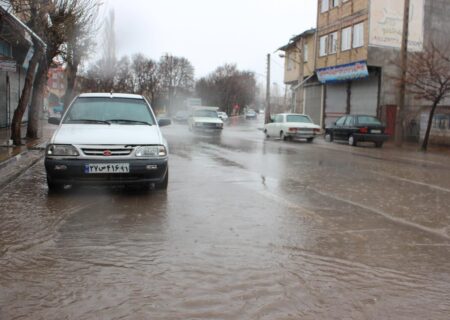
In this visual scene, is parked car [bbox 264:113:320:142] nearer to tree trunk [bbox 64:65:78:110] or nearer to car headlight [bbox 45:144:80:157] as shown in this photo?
tree trunk [bbox 64:65:78:110]

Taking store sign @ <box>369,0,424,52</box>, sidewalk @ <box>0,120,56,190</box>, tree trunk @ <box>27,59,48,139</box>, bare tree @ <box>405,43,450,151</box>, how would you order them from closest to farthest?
sidewalk @ <box>0,120,56,190</box> < tree trunk @ <box>27,59,48,139</box> < bare tree @ <box>405,43,450,151</box> < store sign @ <box>369,0,424,52</box>

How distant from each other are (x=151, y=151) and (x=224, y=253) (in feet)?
9.74

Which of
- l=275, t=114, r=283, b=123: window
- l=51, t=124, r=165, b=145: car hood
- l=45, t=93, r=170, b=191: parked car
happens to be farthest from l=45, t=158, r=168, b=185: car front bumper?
l=275, t=114, r=283, b=123: window

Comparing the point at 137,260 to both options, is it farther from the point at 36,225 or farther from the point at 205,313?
the point at 36,225

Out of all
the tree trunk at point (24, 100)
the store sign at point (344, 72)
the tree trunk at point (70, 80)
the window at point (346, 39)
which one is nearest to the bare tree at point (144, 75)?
the store sign at point (344, 72)

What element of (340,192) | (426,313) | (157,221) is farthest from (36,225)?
(340,192)

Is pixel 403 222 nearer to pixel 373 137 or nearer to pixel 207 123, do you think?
pixel 373 137

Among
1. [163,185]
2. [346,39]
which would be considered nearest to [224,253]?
[163,185]

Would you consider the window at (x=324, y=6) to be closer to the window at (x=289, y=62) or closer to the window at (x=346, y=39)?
the window at (x=346, y=39)

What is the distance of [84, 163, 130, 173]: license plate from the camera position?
22.3ft

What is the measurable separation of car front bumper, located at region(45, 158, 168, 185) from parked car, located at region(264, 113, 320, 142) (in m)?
17.8

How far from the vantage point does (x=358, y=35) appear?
29.6 metres

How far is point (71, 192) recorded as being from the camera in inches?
299

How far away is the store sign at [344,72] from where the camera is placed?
94.0 feet
